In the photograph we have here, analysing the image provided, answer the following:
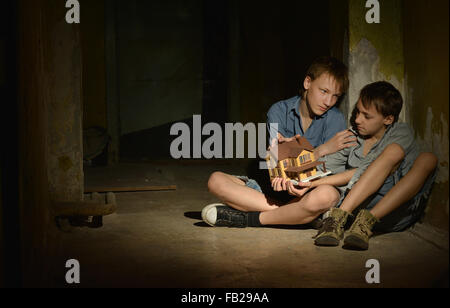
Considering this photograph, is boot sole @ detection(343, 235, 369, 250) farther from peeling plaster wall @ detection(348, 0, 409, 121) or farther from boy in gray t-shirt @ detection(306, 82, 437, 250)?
peeling plaster wall @ detection(348, 0, 409, 121)

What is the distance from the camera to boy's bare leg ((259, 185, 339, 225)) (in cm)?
340

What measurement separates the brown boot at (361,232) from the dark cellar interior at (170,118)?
6 centimetres

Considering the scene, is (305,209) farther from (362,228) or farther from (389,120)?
(389,120)

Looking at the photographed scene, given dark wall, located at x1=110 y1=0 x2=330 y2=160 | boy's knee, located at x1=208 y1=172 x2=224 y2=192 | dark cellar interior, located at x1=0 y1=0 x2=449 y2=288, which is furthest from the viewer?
dark wall, located at x1=110 y1=0 x2=330 y2=160

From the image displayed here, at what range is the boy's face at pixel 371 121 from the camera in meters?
Result: 3.48

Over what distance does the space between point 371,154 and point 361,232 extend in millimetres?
582

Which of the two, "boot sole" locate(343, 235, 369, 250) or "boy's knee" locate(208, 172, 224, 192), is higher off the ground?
"boy's knee" locate(208, 172, 224, 192)

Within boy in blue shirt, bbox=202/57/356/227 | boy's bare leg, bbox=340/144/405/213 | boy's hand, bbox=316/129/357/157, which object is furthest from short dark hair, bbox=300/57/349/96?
boy's bare leg, bbox=340/144/405/213

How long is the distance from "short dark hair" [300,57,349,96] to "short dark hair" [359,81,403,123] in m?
0.17

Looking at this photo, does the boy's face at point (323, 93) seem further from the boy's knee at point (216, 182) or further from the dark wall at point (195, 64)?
the dark wall at point (195, 64)

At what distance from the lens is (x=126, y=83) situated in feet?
24.8

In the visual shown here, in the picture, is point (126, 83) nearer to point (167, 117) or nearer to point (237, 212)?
point (167, 117)

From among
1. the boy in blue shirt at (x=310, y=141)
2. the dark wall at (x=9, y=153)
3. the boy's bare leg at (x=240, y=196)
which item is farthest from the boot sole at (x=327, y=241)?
the dark wall at (x=9, y=153)

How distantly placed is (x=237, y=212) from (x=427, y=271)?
1.40 m
